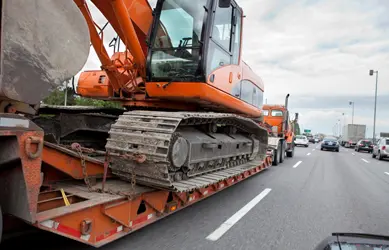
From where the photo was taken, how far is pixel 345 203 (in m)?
7.04

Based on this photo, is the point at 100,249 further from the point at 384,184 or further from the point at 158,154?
the point at 384,184

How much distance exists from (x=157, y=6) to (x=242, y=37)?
191 centimetres

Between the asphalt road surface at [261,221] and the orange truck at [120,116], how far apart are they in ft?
1.06

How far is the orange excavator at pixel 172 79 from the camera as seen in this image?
14.0 feet

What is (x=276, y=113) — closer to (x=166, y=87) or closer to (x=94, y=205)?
(x=166, y=87)

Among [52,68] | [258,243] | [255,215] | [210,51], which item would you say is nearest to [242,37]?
[210,51]

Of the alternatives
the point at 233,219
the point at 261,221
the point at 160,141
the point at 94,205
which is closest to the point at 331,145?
the point at 261,221

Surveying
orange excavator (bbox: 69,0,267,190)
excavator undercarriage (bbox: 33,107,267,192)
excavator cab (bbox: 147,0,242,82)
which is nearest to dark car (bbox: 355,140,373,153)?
excavator undercarriage (bbox: 33,107,267,192)

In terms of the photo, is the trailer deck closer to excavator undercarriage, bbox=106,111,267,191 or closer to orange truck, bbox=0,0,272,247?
orange truck, bbox=0,0,272,247

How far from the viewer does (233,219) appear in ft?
17.7

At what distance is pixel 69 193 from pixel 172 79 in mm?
2409

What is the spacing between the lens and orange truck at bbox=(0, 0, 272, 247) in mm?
2633

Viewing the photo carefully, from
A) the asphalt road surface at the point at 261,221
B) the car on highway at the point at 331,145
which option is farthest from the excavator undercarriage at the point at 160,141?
the car on highway at the point at 331,145

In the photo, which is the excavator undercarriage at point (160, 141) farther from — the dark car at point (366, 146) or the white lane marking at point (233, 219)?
the dark car at point (366, 146)
